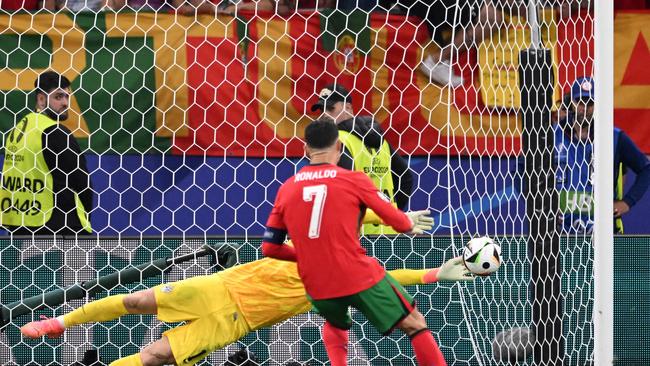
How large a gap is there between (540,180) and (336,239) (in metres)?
1.44

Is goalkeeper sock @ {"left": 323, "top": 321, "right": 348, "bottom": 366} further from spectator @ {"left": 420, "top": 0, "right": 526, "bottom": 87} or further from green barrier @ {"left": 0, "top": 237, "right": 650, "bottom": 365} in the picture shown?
spectator @ {"left": 420, "top": 0, "right": 526, "bottom": 87}

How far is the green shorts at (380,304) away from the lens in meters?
5.57

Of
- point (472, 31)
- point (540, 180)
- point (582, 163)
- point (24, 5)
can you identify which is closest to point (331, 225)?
point (540, 180)

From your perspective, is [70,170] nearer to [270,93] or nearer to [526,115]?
[270,93]

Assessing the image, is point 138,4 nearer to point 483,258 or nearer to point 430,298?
point 430,298

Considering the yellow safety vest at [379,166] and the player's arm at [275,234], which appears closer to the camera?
the player's arm at [275,234]

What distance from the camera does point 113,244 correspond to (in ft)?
21.6

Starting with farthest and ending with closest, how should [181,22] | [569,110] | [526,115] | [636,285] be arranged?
[181,22] < [569,110] < [636,285] < [526,115]

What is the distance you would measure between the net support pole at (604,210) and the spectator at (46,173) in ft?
9.18

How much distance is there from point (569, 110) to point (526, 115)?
45.3 inches

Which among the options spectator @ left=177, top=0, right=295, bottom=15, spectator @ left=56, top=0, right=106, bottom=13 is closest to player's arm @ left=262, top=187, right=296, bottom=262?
spectator @ left=177, top=0, right=295, bottom=15

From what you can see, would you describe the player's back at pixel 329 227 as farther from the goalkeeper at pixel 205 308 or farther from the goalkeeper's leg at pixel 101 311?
the goalkeeper's leg at pixel 101 311

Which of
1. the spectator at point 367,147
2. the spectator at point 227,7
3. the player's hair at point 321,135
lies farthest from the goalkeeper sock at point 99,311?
the spectator at point 227,7

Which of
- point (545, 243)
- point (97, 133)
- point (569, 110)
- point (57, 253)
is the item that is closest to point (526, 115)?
point (545, 243)
